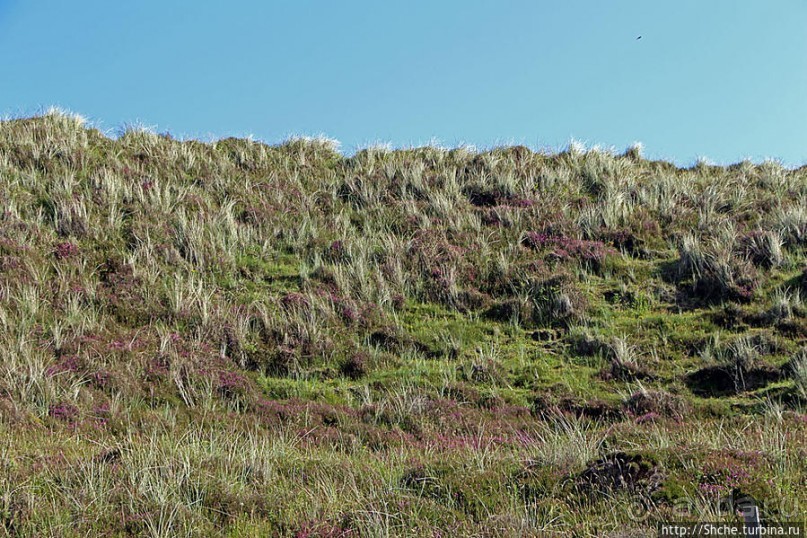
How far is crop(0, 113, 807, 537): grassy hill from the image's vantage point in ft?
19.9

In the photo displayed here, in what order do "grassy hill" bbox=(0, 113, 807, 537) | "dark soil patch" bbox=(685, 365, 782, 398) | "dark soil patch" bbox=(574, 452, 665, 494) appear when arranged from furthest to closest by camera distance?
"dark soil patch" bbox=(685, 365, 782, 398)
"grassy hill" bbox=(0, 113, 807, 537)
"dark soil patch" bbox=(574, 452, 665, 494)

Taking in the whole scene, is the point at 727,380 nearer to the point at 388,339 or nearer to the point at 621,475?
the point at 388,339

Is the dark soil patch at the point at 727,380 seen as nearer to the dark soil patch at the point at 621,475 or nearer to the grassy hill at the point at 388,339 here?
the grassy hill at the point at 388,339

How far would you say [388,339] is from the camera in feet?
42.3

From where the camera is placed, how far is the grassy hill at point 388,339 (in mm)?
6062

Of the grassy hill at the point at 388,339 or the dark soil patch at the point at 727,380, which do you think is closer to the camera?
the grassy hill at the point at 388,339

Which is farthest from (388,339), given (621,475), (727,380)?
(621,475)

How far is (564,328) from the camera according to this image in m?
13.5

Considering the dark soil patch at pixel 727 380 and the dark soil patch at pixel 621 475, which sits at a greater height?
the dark soil patch at pixel 727 380

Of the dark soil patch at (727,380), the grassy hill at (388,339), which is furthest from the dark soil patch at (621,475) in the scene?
the dark soil patch at (727,380)

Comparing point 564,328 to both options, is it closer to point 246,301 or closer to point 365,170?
point 246,301

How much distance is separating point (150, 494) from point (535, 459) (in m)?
3.48

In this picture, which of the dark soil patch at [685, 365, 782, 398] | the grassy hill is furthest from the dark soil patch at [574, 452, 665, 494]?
the dark soil patch at [685, 365, 782, 398]

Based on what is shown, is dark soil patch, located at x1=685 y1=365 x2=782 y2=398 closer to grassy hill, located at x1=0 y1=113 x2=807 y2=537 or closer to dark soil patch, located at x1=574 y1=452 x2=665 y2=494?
grassy hill, located at x1=0 y1=113 x2=807 y2=537
